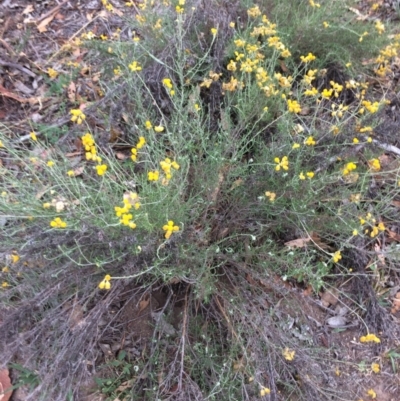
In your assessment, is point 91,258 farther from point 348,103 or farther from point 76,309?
point 348,103

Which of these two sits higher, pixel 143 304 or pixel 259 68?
pixel 259 68

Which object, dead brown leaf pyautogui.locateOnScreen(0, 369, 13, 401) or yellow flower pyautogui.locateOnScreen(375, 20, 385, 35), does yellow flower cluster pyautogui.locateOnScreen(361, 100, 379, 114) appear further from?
dead brown leaf pyautogui.locateOnScreen(0, 369, 13, 401)

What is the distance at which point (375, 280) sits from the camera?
2650 millimetres

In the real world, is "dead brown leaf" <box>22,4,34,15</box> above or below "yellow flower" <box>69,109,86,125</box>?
below

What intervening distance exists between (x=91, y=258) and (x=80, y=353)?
0.42m

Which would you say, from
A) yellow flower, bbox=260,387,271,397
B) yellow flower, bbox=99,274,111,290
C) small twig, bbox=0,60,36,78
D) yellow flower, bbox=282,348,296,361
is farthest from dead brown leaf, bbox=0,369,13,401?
small twig, bbox=0,60,36,78

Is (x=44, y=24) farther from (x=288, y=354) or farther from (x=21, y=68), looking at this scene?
(x=288, y=354)

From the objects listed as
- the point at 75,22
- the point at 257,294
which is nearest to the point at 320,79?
the point at 257,294

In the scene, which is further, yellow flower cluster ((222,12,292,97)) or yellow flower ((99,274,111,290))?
yellow flower cluster ((222,12,292,97))

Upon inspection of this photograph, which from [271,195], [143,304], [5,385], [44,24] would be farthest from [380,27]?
[5,385]

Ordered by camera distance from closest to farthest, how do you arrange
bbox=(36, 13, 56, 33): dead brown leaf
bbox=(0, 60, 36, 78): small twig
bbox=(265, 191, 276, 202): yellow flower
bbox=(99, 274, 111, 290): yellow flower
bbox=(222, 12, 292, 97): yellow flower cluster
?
bbox=(99, 274, 111, 290): yellow flower < bbox=(265, 191, 276, 202): yellow flower < bbox=(222, 12, 292, 97): yellow flower cluster < bbox=(0, 60, 36, 78): small twig < bbox=(36, 13, 56, 33): dead brown leaf

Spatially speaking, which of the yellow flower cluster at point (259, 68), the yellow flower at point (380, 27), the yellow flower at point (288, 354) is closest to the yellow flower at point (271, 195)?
the yellow flower cluster at point (259, 68)

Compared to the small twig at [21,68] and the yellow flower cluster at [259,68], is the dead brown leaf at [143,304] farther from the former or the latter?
the small twig at [21,68]

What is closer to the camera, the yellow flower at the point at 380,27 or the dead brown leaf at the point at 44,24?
the yellow flower at the point at 380,27
